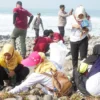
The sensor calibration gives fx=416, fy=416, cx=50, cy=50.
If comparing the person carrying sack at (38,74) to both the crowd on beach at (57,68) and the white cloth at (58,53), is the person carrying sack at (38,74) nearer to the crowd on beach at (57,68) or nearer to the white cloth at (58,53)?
the crowd on beach at (57,68)

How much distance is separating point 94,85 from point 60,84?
20.7 inches

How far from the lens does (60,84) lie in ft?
20.6

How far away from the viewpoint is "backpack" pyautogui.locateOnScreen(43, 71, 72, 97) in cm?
621

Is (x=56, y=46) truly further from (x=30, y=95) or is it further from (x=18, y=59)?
(x=30, y=95)

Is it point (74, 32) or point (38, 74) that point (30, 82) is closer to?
A: point (38, 74)

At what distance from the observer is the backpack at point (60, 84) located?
6208 millimetres

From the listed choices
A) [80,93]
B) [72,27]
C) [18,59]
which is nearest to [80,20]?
Answer: [72,27]

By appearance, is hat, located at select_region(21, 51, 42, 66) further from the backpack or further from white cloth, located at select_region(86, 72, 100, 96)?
white cloth, located at select_region(86, 72, 100, 96)

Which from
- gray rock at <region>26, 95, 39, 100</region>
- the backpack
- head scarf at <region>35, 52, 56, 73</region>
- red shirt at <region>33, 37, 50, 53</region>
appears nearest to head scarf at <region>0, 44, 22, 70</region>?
head scarf at <region>35, 52, 56, 73</region>

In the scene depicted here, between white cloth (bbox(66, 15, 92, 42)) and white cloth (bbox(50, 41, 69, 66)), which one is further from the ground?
white cloth (bbox(66, 15, 92, 42))

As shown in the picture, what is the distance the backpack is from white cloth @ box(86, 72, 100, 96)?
0.36 meters

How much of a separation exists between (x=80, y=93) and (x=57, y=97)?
1.27ft

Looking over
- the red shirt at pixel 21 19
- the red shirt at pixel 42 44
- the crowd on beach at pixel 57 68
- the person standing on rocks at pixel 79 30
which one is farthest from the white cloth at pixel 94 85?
the red shirt at pixel 21 19

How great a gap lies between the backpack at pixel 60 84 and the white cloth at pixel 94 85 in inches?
14.1
